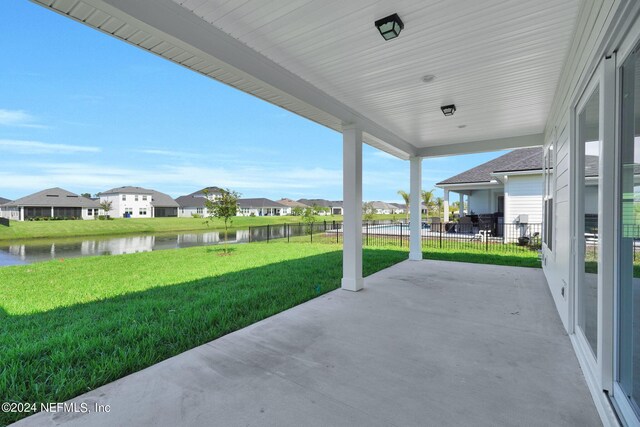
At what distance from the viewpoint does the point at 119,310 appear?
3.87 m

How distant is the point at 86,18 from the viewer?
88.2 inches

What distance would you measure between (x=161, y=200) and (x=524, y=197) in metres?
54.0

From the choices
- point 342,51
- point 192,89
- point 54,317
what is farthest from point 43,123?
point 342,51

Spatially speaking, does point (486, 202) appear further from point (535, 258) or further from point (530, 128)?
point (530, 128)

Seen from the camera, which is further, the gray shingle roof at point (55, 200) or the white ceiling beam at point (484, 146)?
the gray shingle roof at point (55, 200)

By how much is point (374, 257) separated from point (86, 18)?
739 cm

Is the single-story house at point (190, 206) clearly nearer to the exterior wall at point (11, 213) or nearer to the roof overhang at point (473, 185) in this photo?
the exterior wall at point (11, 213)

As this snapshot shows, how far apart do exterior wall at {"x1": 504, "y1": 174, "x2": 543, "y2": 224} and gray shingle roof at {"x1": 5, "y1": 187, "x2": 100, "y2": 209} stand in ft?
169

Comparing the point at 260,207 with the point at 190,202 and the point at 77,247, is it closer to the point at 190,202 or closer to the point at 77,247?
the point at 190,202

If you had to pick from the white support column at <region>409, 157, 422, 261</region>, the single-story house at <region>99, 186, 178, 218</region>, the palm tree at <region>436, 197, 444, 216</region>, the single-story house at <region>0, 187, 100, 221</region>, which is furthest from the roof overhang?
the single-story house at <region>99, 186, 178, 218</region>

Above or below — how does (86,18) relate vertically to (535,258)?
above

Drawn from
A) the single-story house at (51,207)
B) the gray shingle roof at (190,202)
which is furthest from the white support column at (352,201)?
the gray shingle roof at (190,202)

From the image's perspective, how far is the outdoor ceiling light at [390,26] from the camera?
240 centimetres

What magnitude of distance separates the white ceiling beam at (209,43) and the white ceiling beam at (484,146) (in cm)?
423
